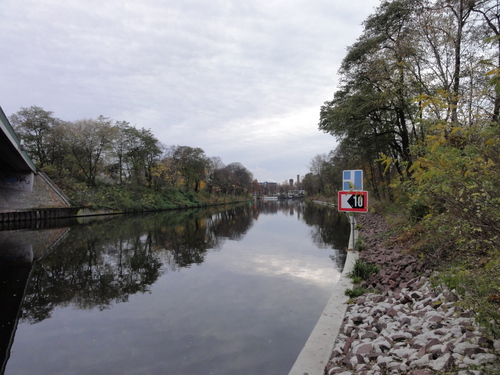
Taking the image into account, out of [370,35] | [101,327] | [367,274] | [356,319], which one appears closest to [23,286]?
[101,327]

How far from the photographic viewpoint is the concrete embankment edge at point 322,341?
3.44 meters

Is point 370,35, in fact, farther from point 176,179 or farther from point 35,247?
point 176,179

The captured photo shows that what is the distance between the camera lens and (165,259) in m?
10.7

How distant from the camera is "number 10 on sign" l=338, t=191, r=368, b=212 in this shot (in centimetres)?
765

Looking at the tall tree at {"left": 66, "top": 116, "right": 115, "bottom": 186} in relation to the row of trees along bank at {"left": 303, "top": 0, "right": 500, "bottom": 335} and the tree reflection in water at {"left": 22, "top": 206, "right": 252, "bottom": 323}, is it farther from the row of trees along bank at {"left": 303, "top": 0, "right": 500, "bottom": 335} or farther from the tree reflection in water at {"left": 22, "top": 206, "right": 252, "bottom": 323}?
the row of trees along bank at {"left": 303, "top": 0, "right": 500, "bottom": 335}

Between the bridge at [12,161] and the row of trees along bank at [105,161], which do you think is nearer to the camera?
the bridge at [12,161]

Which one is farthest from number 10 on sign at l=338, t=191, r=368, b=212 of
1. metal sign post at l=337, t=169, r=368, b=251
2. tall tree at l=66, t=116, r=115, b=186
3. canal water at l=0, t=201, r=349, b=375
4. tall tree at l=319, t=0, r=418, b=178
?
tall tree at l=66, t=116, r=115, b=186

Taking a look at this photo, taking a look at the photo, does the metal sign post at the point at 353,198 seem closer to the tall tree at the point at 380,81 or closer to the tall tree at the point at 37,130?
the tall tree at the point at 380,81

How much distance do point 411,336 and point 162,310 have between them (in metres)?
4.44

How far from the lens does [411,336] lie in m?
3.58

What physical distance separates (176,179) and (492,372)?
2038 inches

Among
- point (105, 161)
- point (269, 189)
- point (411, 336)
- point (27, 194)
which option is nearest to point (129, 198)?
point (105, 161)

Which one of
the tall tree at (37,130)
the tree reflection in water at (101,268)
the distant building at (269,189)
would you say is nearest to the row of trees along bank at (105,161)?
the tall tree at (37,130)

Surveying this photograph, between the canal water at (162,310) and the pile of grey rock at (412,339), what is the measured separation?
2.96ft
